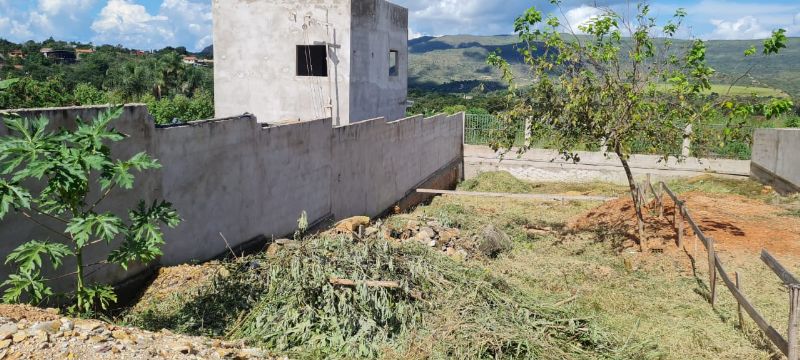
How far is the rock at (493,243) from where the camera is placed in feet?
37.2

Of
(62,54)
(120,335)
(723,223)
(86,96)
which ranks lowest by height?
(723,223)

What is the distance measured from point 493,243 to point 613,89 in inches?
139

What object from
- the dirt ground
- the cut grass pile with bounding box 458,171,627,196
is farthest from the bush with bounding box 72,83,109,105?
the dirt ground

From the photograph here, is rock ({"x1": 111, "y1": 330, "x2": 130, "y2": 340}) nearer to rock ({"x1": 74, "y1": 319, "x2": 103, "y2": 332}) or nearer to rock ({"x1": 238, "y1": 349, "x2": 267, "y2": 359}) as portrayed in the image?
rock ({"x1": 74, "y1": 319, "x2": 103, "y2": 332})

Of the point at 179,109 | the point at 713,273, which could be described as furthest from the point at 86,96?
the point at 713,273

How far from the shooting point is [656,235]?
12.8m

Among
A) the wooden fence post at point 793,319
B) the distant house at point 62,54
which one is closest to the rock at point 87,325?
the wooden fence post at point 793,319

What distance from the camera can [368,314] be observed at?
20.9 feet

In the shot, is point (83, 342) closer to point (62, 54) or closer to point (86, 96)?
point (86, 96)

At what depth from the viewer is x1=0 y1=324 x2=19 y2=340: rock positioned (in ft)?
14.3

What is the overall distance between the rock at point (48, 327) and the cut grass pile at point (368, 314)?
153cm

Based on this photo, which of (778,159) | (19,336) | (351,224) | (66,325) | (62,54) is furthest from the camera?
(62,54)

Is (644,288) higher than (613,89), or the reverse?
(613,89)

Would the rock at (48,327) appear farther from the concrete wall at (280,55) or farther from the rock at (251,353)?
the concrete wall at (280,55)
